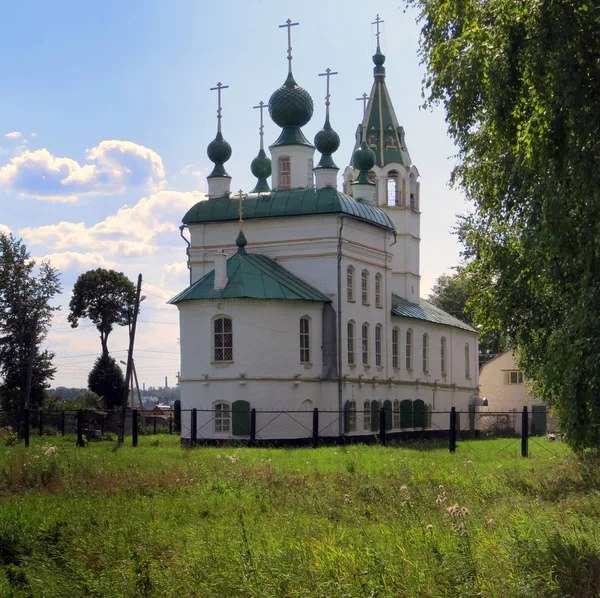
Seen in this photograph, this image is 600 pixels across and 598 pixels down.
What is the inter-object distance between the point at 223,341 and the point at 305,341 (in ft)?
10.3

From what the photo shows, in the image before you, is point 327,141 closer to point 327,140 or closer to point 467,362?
point 327,140

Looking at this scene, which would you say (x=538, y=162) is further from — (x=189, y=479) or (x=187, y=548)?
(x=189, y=479)

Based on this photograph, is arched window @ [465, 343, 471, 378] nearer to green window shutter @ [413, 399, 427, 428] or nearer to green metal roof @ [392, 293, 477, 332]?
green metal roof @ [392, 293, 477, 332]

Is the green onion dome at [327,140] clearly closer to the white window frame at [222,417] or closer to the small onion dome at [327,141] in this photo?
the small onion dome at [327,141]

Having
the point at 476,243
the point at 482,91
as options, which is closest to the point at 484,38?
the point at 482,91

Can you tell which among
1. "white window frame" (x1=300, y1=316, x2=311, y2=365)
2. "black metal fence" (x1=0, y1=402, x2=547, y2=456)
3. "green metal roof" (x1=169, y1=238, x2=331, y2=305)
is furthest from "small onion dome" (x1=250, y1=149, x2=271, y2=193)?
"black metal fence" (x1=0, y1=402, x2=547, y2=456)

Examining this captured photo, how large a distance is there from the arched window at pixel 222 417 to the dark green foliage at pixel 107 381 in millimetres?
30047

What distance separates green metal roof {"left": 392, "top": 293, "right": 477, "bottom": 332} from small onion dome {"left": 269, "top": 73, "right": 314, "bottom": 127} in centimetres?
890

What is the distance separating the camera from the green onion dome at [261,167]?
47.0m

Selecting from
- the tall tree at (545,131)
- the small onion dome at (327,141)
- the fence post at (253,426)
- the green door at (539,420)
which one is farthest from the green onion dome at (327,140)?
the tall tree at (545,131)

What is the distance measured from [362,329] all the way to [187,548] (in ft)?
90.0

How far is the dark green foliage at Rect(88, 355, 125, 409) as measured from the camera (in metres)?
66.4

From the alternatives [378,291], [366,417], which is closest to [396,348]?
[378,291]

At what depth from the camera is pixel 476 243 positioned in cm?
2083
